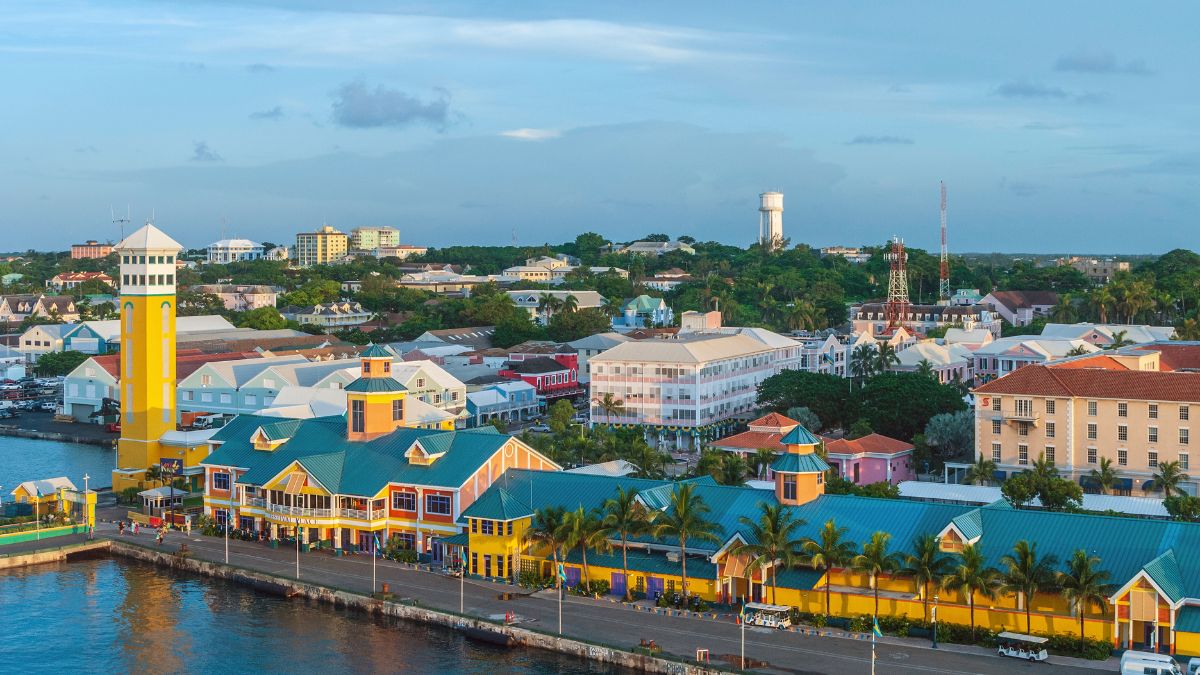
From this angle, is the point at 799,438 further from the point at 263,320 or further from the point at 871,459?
the point at 263,320

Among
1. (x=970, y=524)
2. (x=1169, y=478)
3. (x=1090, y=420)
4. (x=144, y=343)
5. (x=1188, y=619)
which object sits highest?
(x=144, y=343)

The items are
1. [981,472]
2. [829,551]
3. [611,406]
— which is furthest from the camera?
[611,406]

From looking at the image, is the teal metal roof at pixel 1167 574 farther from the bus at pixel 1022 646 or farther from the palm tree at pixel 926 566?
the palm tree at pixel 926 566

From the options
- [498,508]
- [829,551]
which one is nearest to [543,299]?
[498,508]

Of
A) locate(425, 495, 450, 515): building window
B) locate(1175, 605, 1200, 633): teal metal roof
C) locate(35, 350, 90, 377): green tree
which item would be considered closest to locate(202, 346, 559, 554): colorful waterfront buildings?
locate(425, 495, 450, 515): building window

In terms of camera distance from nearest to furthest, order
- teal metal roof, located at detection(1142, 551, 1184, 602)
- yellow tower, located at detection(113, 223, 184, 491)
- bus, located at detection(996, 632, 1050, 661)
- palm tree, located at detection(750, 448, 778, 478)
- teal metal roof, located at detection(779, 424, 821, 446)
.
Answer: teal metal roof, located at detection(1142, 551, 1184, 602) → bus, located at detection(996, 632, 1050, 661) → teal metal roof, located at detection(779, 424, 821, 446) → palm tree, located at detection(750, 448, 778, 478) → yellow tower, located at detection(113, 223, 184, 491)

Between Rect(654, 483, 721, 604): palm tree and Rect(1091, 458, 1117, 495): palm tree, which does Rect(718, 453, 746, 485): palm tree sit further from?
Rect(1091, 458, 1117, 495): palm tree
